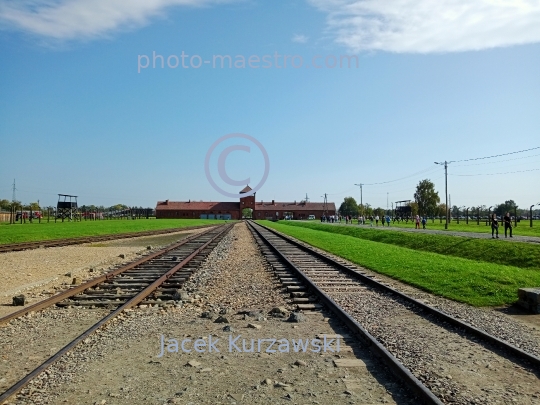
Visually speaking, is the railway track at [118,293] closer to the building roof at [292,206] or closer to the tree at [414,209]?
the tree at [414,209]

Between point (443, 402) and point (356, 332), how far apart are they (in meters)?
2.47

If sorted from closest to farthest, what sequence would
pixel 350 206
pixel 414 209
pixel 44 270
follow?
pixel 44 270, pixel 414 209, pixel 350 206

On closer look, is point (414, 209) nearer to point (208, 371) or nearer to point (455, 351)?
point (455, 351)

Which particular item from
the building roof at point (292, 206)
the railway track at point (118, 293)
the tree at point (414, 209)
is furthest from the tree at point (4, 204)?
the railway track at point (118, 293)

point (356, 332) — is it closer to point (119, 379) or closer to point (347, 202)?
point (119, 379)

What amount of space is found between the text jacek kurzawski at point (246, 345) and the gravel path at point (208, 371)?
69mm

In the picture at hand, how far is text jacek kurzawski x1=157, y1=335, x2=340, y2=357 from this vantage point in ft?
20.4

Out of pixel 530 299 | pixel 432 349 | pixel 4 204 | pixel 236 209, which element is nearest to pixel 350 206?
pixel 236 209

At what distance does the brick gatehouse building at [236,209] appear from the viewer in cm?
15788

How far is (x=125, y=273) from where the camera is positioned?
46.2ft

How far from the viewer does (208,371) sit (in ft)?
17.7

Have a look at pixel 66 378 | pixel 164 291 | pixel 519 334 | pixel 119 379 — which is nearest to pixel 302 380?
pixel 119 379

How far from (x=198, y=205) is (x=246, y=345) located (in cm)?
15875

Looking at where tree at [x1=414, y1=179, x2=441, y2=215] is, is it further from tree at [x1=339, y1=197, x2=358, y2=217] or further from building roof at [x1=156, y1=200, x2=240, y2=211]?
building roof at [x1=156, y1=200, x2=240, y2=211]
